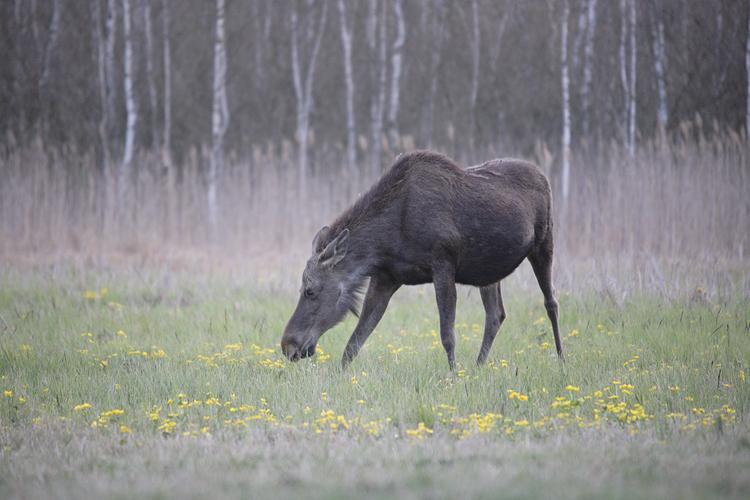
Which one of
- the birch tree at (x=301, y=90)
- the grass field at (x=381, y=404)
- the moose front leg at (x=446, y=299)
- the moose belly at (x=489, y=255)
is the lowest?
the grass field at (x=381, y=404)

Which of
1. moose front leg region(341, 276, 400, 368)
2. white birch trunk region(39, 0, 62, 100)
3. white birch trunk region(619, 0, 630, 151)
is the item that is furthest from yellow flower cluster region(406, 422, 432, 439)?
white birch trunk region(39, 0, 62, 100)

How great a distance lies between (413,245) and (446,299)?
1.80ft

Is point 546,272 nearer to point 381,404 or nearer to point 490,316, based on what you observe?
point 490,316

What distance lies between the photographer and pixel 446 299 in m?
6.81

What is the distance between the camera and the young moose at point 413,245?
22.5 feet

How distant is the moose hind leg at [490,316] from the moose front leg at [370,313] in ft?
3.22

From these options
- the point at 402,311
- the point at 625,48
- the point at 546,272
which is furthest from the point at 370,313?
the point at 625,48

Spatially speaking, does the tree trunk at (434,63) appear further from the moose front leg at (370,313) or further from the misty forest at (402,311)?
the moose front leg at (370,313)

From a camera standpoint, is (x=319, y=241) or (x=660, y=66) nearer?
(x=319, y=241)

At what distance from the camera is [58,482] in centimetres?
407

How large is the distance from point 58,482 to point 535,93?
73.6 ft

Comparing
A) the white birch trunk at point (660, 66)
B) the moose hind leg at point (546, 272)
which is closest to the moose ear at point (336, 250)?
the moose hind leg at point (546, 272)

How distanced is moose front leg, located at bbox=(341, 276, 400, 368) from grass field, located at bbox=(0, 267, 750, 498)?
0.53ft

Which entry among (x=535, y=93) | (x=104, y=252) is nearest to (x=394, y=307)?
(x=104, y=252)
